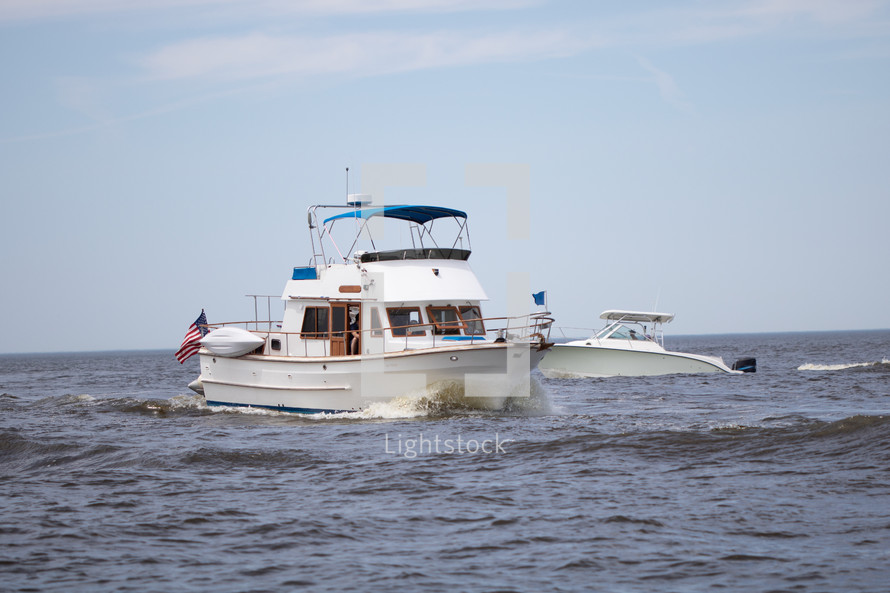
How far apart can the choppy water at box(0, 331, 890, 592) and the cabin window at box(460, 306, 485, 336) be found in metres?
1.90

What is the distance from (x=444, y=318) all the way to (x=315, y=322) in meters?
3.21

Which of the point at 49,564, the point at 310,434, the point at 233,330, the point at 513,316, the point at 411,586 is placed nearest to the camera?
the point at 411,586

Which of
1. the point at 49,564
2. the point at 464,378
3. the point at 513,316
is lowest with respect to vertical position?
the point at 49,564

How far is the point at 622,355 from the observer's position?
32188 mm

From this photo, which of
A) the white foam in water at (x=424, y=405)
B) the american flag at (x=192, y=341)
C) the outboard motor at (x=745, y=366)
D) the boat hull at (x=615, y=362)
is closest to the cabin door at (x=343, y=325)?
the white foam in water at (x=424, y=405)

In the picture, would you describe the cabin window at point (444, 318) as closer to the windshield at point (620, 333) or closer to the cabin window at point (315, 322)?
the cabin window at point (315, 322)

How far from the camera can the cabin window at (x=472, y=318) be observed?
18.9 metres

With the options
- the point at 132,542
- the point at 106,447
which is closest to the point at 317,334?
the point at 106,447

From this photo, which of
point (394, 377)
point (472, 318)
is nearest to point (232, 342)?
point (394, 377)

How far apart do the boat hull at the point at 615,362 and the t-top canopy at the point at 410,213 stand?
13.6 m

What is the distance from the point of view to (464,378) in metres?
17.6

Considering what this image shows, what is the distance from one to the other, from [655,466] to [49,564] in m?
8.13

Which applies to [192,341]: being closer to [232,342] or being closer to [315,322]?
[232,342]

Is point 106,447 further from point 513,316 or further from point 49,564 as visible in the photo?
point 513,316
